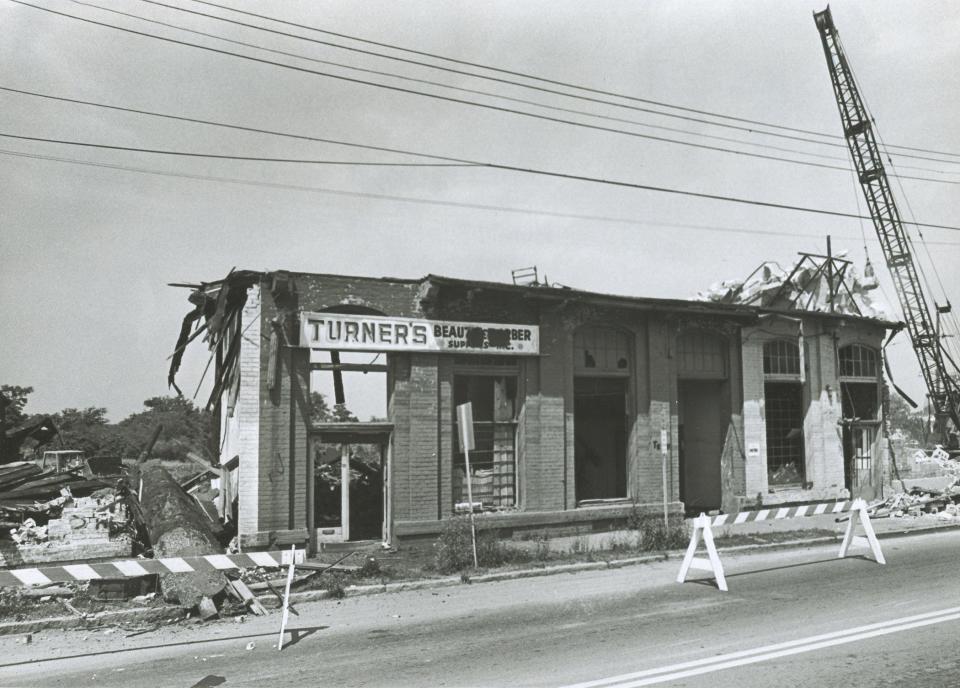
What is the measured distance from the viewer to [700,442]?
1950 cm

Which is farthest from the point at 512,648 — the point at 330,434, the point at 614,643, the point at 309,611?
the point at 330,434

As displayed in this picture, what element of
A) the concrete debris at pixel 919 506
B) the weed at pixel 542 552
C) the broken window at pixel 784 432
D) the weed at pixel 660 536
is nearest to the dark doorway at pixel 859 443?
the concrete debris at pixel 919 506

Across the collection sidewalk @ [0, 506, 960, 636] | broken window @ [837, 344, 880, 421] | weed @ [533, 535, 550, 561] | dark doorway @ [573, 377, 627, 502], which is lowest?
sidewalk @ [0, 506, 960, 636]

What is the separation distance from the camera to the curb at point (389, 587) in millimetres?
8664

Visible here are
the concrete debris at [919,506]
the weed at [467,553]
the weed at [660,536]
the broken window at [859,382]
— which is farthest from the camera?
the broken window at [859,382]

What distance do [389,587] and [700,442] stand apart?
11.6 m

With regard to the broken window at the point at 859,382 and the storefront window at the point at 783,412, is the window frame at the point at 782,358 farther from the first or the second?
the broken window at the point at 859,382

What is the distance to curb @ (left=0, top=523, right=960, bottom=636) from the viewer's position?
341 inches

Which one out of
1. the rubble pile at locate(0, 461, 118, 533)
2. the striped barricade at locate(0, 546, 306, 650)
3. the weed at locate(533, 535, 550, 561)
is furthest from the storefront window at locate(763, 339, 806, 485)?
the rubble pile at locate(0, 461, 118, 533)

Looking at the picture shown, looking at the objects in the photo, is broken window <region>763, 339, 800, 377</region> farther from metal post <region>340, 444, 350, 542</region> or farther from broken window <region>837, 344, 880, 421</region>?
metal post <region>340, 444, 350, 542</region>

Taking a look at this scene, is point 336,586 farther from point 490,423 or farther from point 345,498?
point 490,423

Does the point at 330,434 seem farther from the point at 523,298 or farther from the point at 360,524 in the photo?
the point at 523,298

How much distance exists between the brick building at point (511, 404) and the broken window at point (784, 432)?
0.18ft

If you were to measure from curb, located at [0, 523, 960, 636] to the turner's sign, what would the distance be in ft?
15.8
